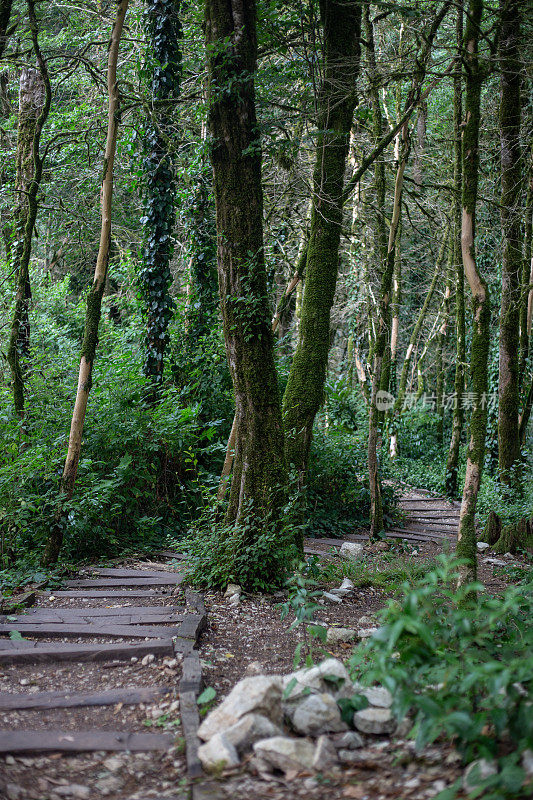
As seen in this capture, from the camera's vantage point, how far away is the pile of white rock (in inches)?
108

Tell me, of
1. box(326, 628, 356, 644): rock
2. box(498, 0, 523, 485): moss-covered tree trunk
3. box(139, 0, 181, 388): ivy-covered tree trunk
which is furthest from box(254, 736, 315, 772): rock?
box(498, 0, 523, 485): moss-covered tree trunk

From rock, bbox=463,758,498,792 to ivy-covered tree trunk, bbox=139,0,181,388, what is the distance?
327 inches

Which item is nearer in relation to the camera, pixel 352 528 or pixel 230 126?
pixel 230 126

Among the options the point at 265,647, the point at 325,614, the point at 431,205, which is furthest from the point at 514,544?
the point at 431,205

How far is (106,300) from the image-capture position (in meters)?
15.9

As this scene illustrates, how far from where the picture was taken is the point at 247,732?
2.86m

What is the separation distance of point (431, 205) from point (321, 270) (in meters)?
11.1

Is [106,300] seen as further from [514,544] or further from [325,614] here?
[325,614]

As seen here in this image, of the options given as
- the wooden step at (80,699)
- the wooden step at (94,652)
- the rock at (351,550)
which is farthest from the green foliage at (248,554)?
the rock at (351,550)

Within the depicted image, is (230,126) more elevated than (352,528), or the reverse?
(230,126)

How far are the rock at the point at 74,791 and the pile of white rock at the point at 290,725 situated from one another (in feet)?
1.63

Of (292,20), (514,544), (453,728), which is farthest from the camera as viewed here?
(514,544)

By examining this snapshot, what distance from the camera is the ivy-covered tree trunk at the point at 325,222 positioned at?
659 centimetres

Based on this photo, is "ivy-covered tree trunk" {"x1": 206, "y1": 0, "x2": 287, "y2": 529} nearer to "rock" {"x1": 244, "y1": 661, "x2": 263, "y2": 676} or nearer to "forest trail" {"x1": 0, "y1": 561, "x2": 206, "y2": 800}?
"forest trail" {"x1": 0, "y1": 561, "x2": 206, "y2": 800}
